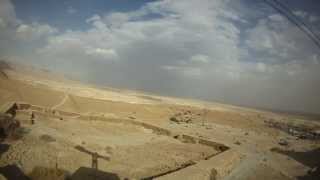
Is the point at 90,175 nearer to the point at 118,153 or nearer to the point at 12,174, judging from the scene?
the point at 12,174

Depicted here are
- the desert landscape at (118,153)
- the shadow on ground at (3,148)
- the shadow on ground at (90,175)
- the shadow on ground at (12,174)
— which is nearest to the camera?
the shadow on ground at (12,174)

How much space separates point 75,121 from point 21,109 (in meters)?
6.24

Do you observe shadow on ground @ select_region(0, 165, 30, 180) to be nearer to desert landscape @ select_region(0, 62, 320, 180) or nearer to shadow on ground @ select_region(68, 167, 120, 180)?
desert landscape @ select_region(0, 62, 320, 180)

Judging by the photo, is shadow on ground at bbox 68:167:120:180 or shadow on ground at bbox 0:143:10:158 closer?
shadow on ground at bbox 68:167:120:180

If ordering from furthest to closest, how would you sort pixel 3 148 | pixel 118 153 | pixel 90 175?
pixel 118 153
pixel 3 148
pixel 90 175

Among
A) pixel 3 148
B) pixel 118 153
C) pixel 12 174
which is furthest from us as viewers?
pixel 118 153

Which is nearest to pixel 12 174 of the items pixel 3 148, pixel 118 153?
pixel 3 148

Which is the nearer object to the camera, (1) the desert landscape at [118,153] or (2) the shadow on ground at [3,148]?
(1) the desert landscape at [118,153]

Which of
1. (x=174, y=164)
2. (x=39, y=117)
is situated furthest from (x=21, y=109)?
(x=174, y=164)

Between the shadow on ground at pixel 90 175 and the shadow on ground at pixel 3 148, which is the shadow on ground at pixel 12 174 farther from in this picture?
the shadow on ground at pixel 3 148

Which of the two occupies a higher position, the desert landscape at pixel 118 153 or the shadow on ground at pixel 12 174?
the shadow on ground at pixel 12 174

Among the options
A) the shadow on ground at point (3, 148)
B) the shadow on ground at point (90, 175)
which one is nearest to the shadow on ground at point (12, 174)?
the shadow on ground at point (90, 175)

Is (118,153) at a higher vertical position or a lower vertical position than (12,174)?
lower

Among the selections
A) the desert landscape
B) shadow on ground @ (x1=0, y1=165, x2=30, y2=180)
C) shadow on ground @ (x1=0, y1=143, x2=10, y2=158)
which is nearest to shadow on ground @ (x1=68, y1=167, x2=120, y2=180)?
the desert landscape
